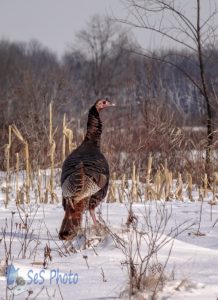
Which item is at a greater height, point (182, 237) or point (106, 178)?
point (106, 178)

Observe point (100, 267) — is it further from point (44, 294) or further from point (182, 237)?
point (182, 237)

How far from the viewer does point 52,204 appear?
25.5ft

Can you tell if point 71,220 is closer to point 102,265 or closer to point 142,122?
point 102,265

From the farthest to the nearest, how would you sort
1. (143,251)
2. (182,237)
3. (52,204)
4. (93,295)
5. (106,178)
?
(52,204) → (106,178) → (182,237) → (143,251) → (93,295)

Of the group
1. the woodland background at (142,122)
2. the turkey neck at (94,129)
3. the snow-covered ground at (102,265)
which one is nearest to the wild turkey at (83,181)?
the turkey neck at (94,129)

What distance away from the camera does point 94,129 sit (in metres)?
6.01

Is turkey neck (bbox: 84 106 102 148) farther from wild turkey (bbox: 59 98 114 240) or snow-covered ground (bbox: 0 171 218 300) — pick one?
snow-covered ground (bbox: 0 171 218 300)

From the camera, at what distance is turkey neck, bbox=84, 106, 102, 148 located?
19.4 feet

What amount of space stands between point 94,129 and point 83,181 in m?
1.16

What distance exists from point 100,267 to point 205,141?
273 inches

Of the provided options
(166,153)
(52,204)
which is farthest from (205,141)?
(52,204)

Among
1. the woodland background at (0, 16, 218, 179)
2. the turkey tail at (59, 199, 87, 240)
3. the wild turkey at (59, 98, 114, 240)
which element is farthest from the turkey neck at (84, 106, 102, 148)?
the woodland background at (0, 16, 218, 179)

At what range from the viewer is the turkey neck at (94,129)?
591 cm

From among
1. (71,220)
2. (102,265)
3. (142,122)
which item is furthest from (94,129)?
(142,122)
